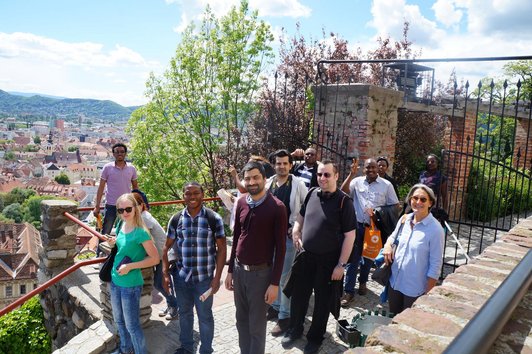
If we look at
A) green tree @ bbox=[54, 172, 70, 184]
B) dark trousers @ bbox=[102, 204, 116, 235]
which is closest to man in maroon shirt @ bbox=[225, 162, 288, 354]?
dark trousers @ bbox=[102, 204, 116, 235]

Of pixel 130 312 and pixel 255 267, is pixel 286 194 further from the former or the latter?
pixel 130 312

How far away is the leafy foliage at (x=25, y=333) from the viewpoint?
243 inches

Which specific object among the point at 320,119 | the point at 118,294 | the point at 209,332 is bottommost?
the point at 209,332

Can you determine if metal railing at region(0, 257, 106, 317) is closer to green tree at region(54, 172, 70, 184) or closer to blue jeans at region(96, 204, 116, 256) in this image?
blue jeans at region(96, 204, 116, 256)

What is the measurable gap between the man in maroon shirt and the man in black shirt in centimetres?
47

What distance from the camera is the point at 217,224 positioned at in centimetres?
359

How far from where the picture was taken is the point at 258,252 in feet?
10.6

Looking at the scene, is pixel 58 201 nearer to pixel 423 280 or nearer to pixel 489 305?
pixel 423 280

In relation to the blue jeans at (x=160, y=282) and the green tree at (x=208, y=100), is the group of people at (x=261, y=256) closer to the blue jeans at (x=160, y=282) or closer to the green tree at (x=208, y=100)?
the blue jeans at (x=160, y=282)

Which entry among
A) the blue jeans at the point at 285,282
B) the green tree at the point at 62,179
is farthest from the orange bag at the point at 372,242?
the green tree at the point at 62,179

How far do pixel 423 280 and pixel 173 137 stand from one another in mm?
12022

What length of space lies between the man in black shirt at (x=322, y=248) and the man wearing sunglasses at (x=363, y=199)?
43.3 inches

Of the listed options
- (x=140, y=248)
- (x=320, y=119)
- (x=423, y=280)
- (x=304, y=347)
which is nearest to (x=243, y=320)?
(x=304, y=347)

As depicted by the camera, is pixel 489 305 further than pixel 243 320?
Answer: No
